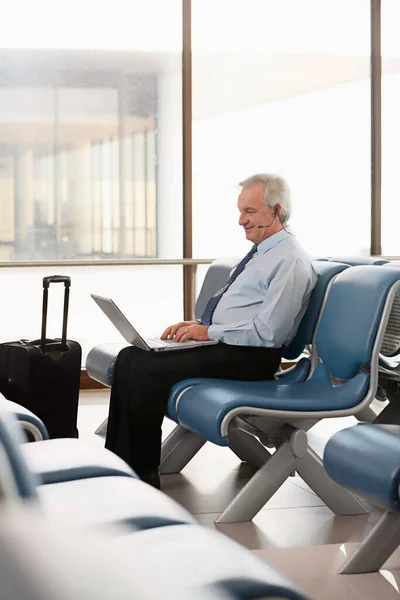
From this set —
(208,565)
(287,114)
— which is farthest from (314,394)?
(287,114)

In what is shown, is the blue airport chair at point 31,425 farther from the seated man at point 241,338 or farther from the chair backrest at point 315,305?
the chair backrest at point 315,305

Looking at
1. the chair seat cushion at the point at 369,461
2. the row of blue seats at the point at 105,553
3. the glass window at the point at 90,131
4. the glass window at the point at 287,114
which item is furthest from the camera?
the glass window at the point at 287,114

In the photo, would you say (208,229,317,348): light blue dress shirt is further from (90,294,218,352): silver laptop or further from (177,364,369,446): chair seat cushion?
(177,364,369,446): chair seat cushion

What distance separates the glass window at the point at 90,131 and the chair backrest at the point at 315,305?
9.14 ft

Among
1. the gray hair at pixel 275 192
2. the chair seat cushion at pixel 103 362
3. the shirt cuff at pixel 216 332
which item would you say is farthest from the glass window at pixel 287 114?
the shirt cuff at pixel 216 332

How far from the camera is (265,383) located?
12.5ft

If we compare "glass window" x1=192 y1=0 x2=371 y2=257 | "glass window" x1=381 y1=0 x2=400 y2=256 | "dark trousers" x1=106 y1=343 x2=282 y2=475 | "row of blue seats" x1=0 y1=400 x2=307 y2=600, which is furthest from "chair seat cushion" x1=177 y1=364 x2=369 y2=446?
"glass window" x1=381 y1=0 x2=400 y2=256

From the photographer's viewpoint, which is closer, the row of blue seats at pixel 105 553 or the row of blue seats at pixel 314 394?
the row of blue seats at pixel 105 553

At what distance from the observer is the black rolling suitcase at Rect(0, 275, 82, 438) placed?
14.0 ft

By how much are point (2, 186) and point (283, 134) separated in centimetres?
204

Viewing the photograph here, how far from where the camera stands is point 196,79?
6652 mm

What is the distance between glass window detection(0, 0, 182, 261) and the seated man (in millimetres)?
2575

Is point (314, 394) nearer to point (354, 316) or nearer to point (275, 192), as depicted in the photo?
point (354, 316)

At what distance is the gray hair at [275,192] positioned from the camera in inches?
159
